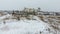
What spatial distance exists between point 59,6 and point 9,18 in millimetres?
618

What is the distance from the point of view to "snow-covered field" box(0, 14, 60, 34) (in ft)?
3.86

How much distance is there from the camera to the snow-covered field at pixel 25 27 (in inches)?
46.4

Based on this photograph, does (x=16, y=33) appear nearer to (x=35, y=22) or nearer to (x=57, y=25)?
(x=35, y=22)

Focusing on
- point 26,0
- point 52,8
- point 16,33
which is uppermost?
point 26,0

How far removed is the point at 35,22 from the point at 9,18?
0.30 m

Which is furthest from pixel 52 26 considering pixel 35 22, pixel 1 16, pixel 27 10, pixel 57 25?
pixel 1 16

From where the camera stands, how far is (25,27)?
1.22 metres

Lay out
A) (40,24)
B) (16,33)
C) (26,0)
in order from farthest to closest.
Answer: (26,0) → (40,24) → (16,33)

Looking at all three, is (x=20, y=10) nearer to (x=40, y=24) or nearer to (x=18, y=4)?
(x=18, y=4)

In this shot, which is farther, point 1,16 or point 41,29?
point 1,16

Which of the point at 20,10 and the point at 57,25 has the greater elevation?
the point at 20,10

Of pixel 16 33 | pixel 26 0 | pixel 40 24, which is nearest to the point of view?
pixel 16 33

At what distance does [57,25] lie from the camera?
1287mm

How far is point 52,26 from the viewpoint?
128 centimetres
